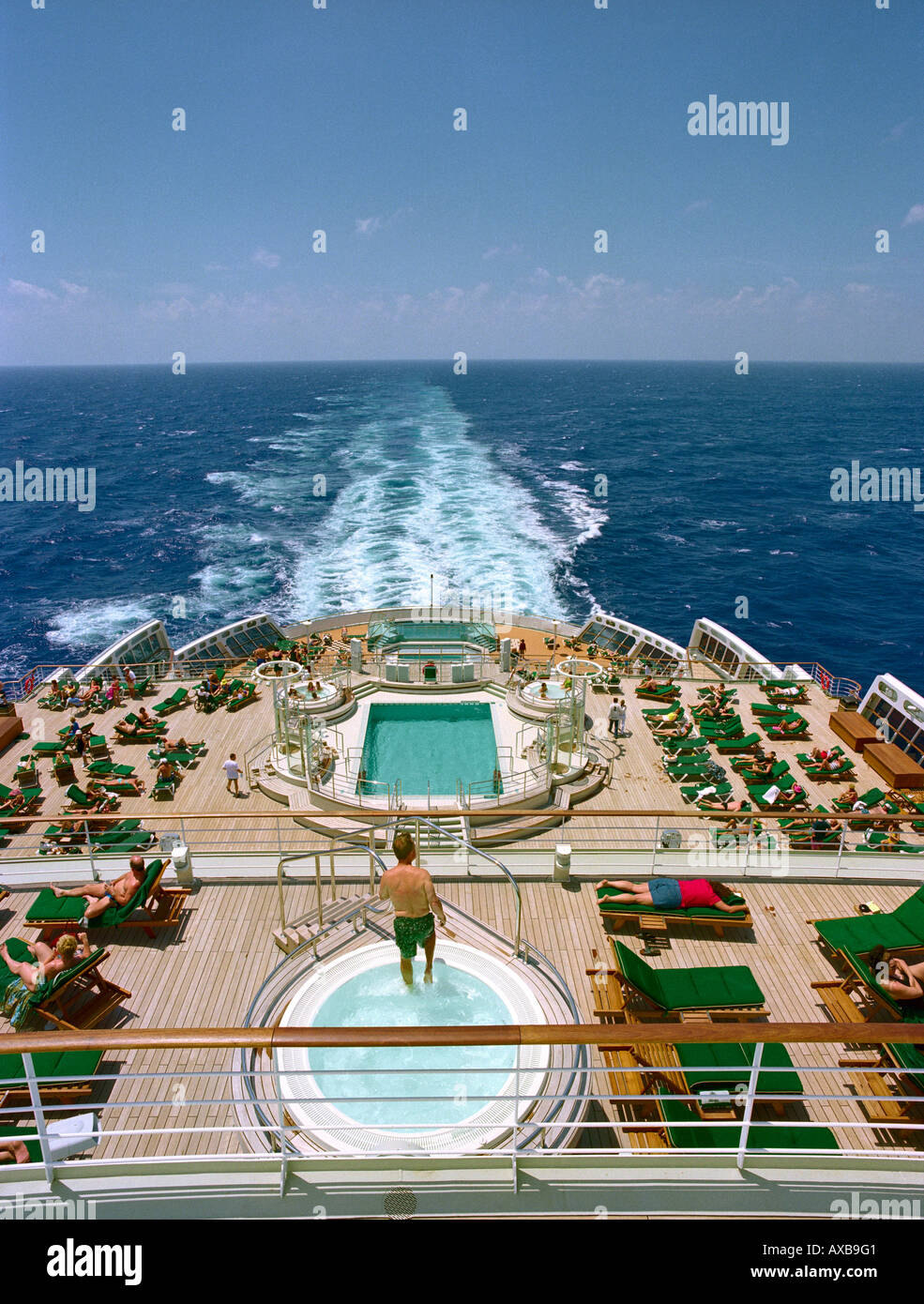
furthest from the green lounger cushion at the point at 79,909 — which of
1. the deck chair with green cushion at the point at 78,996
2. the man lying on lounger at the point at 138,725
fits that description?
the man lying on lounger at the point at 138,725

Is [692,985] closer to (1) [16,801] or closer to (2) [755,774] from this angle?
(2) [755,774]

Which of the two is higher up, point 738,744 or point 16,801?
point 738,744

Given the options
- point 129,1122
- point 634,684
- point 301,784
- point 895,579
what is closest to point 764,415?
point 895,579

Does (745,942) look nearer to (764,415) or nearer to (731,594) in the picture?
(731,594)

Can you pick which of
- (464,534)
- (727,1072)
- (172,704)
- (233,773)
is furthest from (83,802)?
(464,534)

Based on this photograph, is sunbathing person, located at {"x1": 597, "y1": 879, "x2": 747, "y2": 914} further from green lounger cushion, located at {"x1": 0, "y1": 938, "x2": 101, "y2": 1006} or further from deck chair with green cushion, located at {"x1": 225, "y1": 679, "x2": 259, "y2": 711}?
deck chair with green cushion, located at {"x1": 225, "y1": 679, "x2": 259, "y2": 711}
